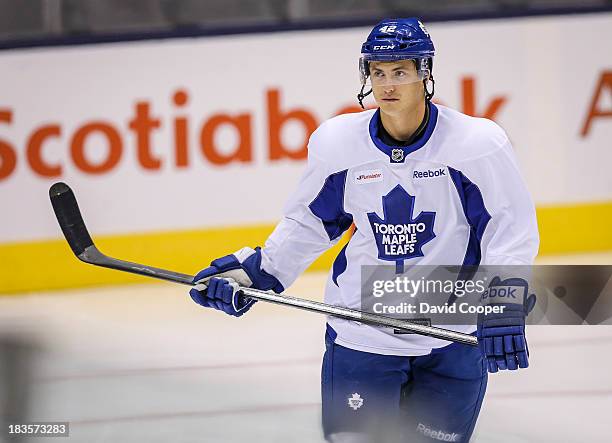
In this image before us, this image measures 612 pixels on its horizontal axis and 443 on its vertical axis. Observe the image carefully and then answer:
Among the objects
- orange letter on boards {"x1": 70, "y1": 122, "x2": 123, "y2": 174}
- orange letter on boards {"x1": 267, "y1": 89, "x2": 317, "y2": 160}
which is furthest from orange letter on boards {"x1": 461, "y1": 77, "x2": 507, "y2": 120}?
orange letter on boards {"x1": 70, "y1": 122, "x2": 123, "y2": 174}

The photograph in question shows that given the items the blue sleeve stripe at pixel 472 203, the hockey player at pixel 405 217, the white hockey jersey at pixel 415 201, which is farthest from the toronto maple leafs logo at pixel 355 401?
the blue sleeve stripe at pixel 472 203

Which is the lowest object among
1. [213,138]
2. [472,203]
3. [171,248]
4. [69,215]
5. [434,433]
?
[171,248]

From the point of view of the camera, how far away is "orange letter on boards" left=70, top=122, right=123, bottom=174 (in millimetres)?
5852

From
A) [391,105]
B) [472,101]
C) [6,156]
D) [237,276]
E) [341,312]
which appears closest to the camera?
[391,105]

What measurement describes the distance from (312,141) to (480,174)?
1.38ft

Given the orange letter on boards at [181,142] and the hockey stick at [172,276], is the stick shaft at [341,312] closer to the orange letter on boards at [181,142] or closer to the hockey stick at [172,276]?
the hockey stick at [172,276]

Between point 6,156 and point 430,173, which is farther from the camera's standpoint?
point 6,156

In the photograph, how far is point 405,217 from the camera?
100 inches

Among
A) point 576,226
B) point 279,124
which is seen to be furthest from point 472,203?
point 576,226

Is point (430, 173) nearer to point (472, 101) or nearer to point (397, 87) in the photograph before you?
point (397, 87)

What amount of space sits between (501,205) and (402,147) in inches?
10.3

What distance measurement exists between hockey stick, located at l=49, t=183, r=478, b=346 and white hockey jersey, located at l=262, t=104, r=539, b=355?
43mm

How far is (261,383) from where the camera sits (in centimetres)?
422

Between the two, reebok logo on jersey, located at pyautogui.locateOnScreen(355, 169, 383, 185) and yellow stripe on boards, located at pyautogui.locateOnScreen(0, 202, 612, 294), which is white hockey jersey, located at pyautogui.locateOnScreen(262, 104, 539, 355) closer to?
reebok logo on jersey, located at pyautogui.locateOnScreen(355, 169, 383, 185)
